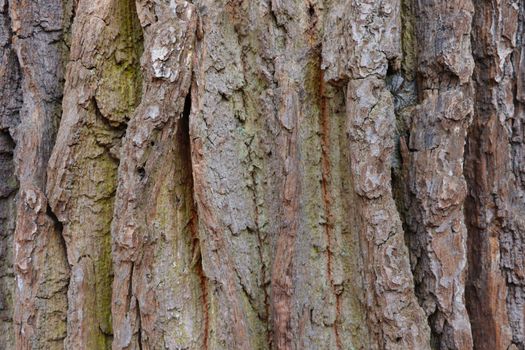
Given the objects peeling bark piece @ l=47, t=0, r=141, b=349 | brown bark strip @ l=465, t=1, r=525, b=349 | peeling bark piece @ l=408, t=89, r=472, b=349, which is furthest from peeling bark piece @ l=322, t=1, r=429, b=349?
peeling bark piece @ l=47, t=0, r=141, b=349

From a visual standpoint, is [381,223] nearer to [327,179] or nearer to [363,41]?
[327,179]

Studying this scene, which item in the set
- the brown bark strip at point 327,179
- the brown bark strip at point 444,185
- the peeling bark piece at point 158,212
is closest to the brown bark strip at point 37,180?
the peeling bark piece at point 158,212

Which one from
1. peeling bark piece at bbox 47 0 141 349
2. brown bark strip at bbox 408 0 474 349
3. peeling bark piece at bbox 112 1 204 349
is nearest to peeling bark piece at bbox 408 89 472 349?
brown bark strip at bbox 408 0 474 349

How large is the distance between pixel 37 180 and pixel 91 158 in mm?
242

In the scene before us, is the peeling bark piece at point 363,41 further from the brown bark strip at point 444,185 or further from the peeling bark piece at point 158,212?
the peeling bark piece at point 158,212

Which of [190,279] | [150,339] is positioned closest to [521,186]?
[190,279]

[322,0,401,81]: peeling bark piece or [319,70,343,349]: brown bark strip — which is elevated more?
[322,0,401,81]: peeling bark piece

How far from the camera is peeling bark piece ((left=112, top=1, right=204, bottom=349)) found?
5.90ft

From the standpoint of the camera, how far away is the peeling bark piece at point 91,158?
1.93 m

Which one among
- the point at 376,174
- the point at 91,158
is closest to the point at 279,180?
the point at 376,174

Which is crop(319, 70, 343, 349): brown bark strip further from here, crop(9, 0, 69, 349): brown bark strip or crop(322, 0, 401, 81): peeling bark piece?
crop(9, 0, 69, 349): brown bark strip

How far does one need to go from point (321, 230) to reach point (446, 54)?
2.56 ft

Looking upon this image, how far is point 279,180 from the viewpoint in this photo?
182 cm

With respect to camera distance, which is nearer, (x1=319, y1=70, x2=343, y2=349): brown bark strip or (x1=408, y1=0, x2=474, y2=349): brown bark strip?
(x1=408, y1=0, x2=474, y2=349): brown bark strip
